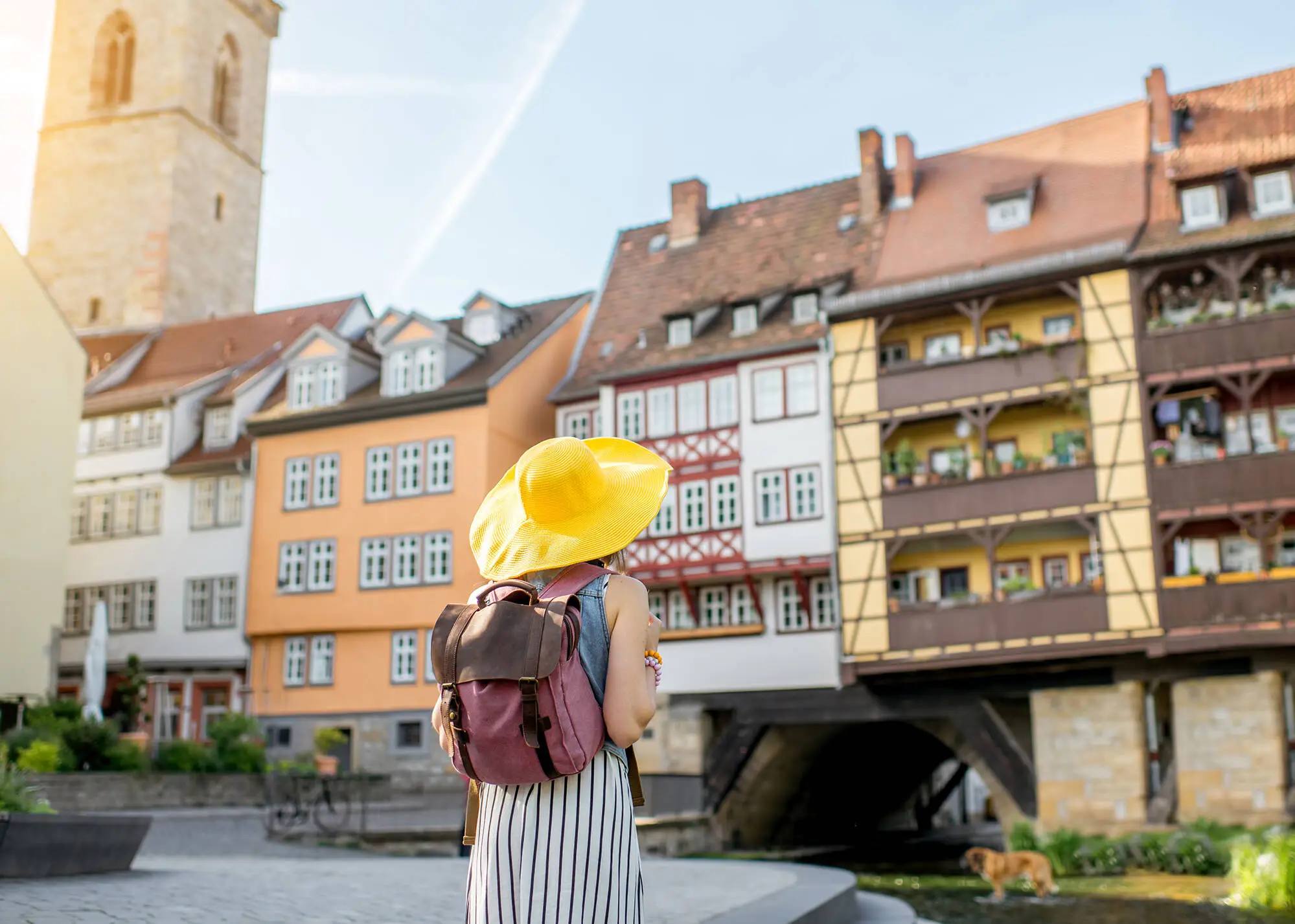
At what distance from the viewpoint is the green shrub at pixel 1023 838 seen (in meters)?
22.4

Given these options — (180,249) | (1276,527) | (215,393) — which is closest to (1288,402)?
(1276,527)

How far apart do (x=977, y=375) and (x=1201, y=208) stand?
4770 mm

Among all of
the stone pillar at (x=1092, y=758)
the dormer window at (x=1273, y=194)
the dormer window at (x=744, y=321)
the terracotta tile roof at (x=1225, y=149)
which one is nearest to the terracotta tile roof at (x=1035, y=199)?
the terracotta tile roof at (x=1225, y=149)

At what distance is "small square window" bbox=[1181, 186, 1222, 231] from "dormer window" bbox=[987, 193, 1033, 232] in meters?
3.03

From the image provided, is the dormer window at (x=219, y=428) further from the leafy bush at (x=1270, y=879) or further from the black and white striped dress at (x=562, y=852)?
the black and white striped dress at (x=562, y=852)

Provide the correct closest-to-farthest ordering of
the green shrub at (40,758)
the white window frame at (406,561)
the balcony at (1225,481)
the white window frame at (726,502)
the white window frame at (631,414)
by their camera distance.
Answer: the green shrub at (40,758) < the balcony at (1225,481) < the white window frame at (726,502) < the white window frame at (631,414) < the white window frame at (406,561)

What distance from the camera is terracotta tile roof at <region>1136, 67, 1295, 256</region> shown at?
23547 millimetres

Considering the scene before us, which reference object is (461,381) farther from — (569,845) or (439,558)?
(569,845)

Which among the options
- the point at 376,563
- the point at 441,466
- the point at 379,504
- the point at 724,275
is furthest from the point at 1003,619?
the point at 379,504

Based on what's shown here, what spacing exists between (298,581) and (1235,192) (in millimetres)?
20959

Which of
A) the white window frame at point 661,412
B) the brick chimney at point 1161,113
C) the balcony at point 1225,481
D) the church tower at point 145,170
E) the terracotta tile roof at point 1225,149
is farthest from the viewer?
the church tower at point 145,170

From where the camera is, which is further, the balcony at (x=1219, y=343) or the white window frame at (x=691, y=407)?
the white window frame at (x=691, y=407)

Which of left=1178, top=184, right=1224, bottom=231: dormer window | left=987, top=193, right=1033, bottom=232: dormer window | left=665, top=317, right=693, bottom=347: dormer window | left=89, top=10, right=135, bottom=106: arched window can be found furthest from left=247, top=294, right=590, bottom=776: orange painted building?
left=89, top=10, right=135, bottom=106: arched window

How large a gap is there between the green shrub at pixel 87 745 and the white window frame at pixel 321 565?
9130 millimetres
